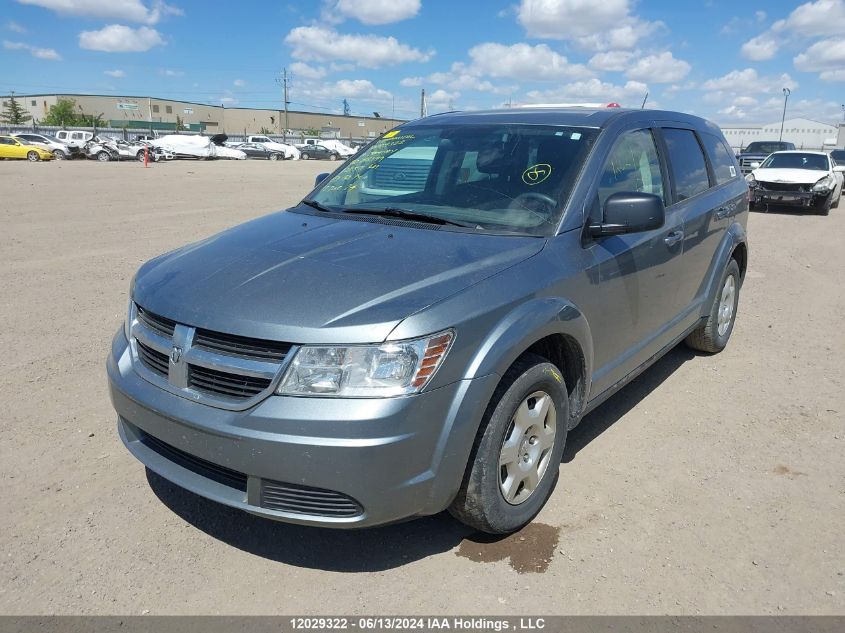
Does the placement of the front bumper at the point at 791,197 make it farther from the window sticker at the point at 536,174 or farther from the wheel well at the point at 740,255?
the window sticker at the point at 536,174

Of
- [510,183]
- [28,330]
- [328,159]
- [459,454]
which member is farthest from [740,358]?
[328,159]

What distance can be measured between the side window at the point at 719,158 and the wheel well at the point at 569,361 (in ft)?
8.52

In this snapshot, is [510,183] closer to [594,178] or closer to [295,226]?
[594,178]

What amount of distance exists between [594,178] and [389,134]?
165 cm

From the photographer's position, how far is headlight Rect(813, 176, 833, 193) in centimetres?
1600

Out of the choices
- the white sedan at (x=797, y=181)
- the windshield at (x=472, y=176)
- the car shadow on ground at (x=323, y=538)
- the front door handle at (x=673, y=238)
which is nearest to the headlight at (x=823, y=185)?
the white sedan at (x=797, y=181)

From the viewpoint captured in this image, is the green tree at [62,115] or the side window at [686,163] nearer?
the side window at [686,163]

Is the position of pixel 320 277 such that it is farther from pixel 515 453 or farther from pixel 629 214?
pixel 629 214

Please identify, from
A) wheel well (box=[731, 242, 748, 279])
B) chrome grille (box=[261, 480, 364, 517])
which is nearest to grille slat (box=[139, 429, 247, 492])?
chrome grille (box=[261, 480, 364, 517])

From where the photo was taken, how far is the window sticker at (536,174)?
3412 mm

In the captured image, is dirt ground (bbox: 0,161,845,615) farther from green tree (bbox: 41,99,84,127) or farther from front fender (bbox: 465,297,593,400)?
green tree (bbox: 41,99,84,127)

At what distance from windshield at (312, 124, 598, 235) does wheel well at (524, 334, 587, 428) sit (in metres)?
0.52

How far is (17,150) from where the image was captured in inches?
1383

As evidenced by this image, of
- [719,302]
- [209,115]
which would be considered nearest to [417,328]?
[719,302]
